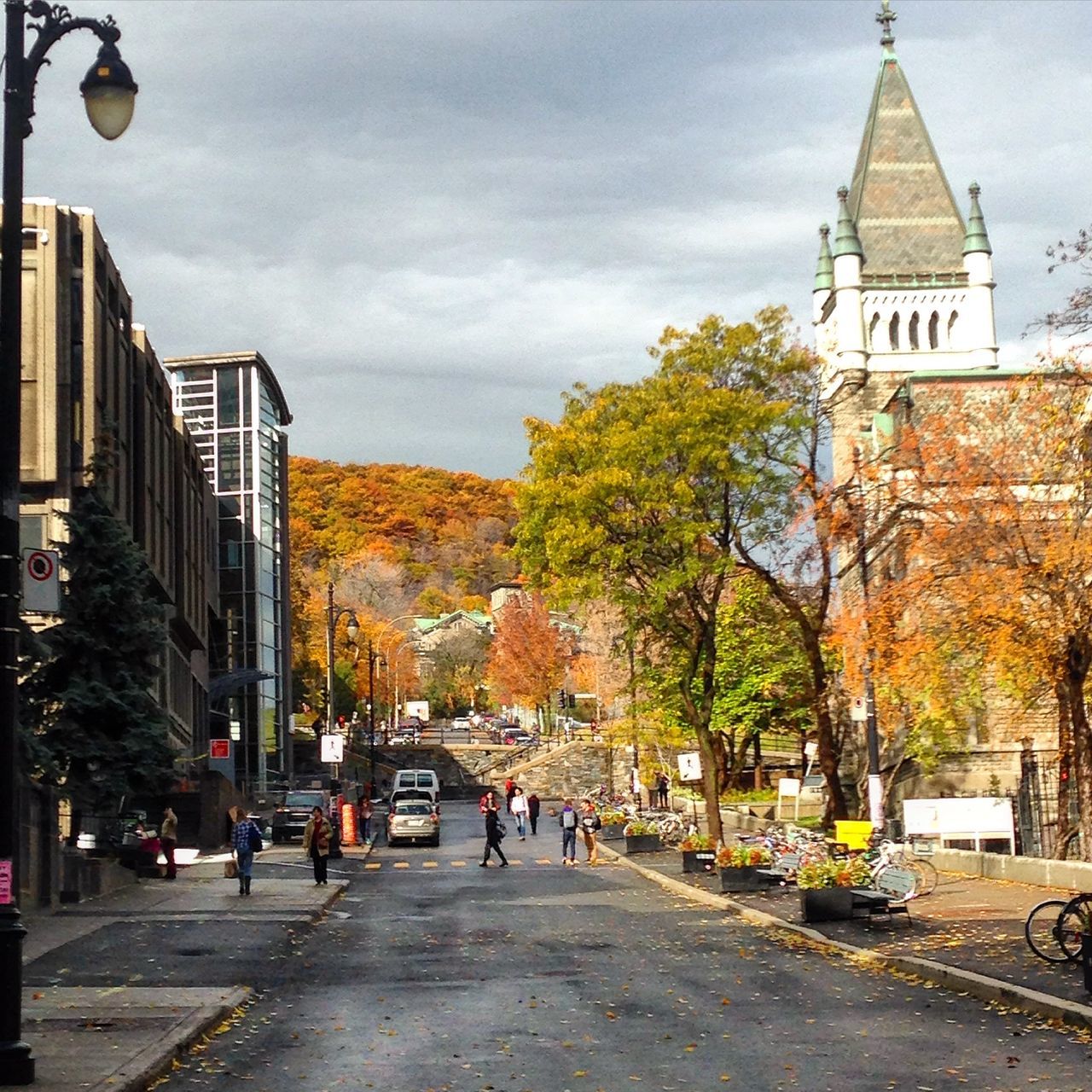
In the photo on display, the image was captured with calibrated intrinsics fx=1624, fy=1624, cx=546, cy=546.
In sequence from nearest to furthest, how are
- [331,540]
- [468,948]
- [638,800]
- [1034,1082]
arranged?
[1034,1082], [468,948], [638,800], [331,540]

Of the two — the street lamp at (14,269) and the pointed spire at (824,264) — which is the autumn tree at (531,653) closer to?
the pointed spire at (824,264)

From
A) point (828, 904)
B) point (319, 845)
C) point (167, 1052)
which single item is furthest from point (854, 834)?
point (167, 1052)

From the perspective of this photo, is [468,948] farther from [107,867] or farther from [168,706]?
[168,706]

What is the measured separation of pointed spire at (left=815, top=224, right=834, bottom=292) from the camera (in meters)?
100

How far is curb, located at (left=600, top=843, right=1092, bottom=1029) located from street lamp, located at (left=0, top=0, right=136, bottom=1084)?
8330 mm

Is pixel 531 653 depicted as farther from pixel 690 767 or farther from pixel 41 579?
pixel 41 579

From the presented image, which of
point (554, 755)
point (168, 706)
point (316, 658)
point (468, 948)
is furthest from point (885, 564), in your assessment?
point (316, 658)

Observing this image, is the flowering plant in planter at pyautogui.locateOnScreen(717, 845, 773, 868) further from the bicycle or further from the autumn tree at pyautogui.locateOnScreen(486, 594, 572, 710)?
the autumn tree at pyautogui.locateOnScreen(486, 594, 572, 710)

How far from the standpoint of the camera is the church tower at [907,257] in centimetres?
9712

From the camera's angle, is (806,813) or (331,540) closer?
(806,813)

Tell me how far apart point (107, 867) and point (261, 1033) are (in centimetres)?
1819

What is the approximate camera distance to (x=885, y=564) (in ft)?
110

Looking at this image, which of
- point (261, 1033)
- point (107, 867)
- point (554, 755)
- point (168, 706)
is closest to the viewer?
point (261, 1033)

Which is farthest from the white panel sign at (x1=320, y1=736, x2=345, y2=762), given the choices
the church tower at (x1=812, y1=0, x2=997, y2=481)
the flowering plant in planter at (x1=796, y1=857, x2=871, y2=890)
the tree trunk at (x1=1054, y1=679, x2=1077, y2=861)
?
the church tower at (x1=812, y1=0, x2=997, y2=481)
